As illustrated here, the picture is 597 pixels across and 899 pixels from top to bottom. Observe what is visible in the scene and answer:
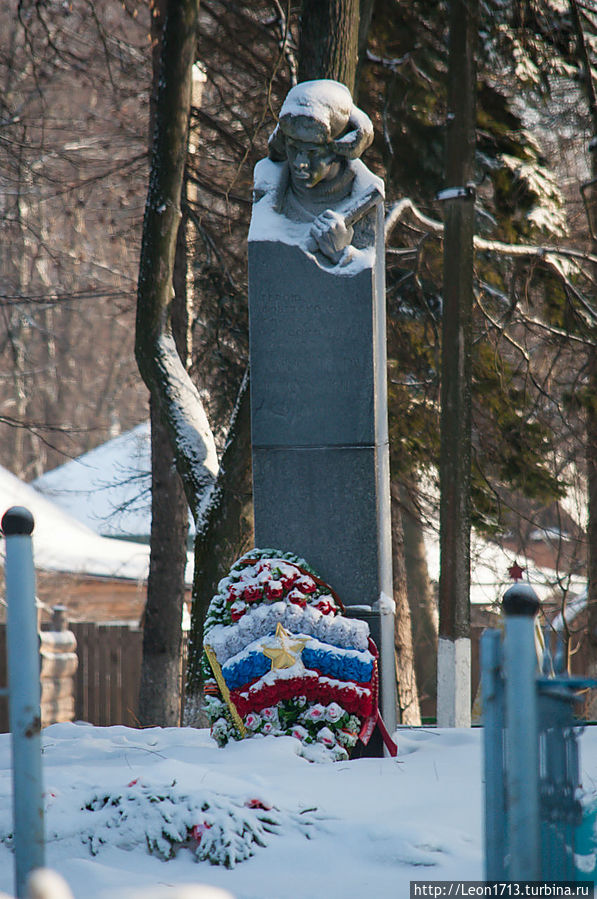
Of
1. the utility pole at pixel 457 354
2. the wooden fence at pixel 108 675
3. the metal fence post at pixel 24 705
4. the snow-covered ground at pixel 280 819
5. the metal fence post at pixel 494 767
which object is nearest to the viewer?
the metal fence post at pixel 494 767

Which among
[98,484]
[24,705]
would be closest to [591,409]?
[24,705]

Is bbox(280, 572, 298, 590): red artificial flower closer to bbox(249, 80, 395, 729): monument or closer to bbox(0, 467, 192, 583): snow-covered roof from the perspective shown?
bbox(249, 80, 395, 729): monument

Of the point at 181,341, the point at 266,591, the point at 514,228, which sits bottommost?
the point at 266,591

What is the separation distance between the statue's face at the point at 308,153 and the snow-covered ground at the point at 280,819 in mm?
3139

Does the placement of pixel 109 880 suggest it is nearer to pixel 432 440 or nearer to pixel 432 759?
pixel 432 759

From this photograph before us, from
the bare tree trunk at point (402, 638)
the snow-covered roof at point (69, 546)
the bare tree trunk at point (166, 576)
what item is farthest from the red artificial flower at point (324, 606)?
the snow-covered roof at point (69, 546)

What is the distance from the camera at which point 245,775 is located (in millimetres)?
4277

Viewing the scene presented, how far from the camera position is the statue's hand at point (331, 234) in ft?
19.2

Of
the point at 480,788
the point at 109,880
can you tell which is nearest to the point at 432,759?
the point at 480,788

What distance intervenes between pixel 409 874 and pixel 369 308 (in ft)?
10.9

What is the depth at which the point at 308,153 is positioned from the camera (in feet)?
19.8

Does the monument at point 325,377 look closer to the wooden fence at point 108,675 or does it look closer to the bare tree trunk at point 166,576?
the bare tree trunk at point 166,576

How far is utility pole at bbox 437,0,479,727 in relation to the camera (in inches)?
331

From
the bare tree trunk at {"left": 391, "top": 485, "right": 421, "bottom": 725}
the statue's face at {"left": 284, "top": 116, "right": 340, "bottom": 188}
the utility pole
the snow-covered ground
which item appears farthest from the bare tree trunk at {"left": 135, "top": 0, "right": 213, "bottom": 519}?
the bare tree trunk at {"left": 391, "top": 485, "right": 421, "bottom": 725}
